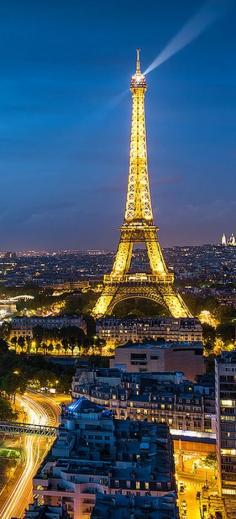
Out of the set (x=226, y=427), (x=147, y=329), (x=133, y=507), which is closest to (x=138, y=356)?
(x=147, y=329)

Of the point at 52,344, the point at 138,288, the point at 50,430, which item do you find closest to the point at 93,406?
the point at 50,430

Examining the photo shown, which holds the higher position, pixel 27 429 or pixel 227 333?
pixel 227 333

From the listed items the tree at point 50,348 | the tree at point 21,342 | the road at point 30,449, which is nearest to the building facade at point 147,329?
the tree at point 50,348

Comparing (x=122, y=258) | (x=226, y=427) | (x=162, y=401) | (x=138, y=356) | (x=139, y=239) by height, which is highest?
(x=139, y=239)

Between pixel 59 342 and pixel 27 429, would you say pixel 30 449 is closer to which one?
pixel 27 429

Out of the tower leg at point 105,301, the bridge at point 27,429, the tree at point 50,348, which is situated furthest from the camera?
the tower leg at point 105,301

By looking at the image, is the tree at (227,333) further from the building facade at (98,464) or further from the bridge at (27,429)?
the building facade at (98,464)
